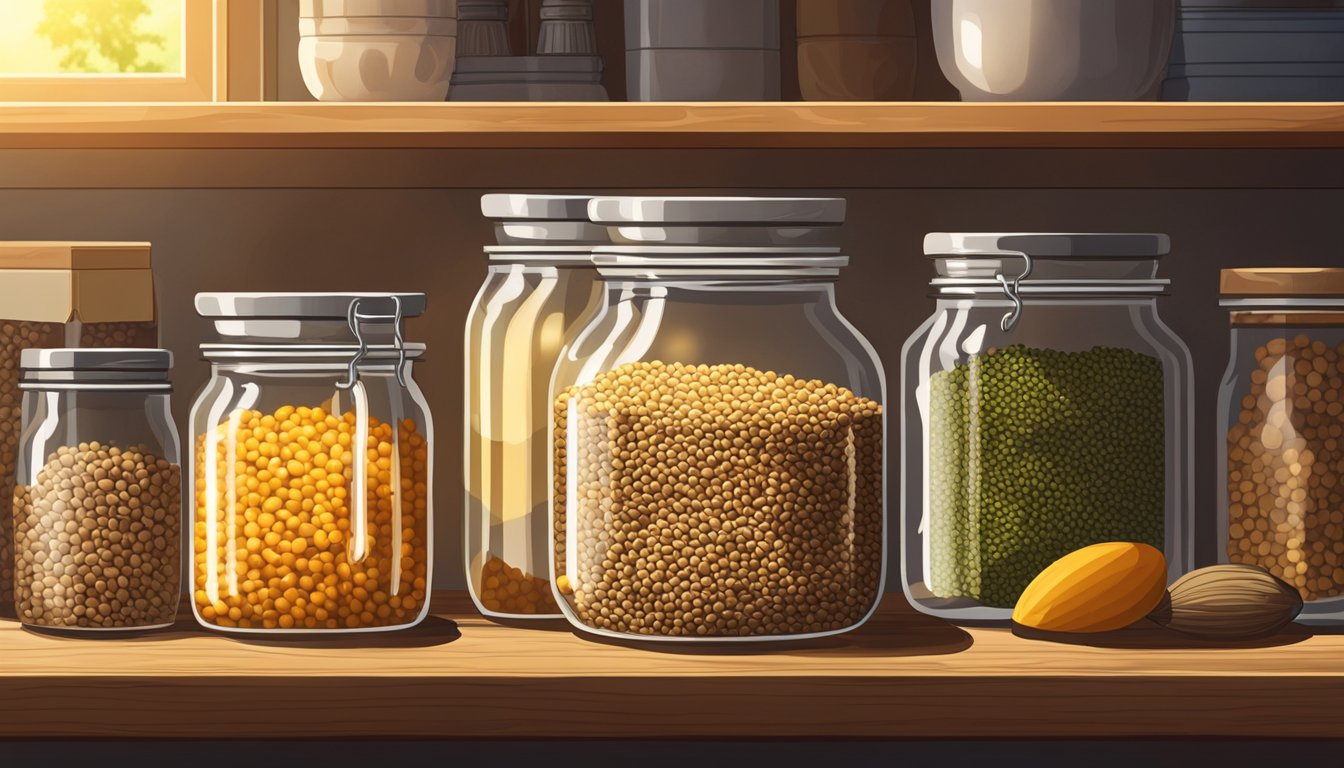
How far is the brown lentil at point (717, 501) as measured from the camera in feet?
3.01

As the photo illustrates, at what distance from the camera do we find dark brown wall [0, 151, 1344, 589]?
120 cm

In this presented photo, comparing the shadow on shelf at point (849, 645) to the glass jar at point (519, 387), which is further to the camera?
the glass jar at point (519, 387)

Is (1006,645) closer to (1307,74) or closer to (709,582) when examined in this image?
(709,582)

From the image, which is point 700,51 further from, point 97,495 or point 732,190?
point 97,495

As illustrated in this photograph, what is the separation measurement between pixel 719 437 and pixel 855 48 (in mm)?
325

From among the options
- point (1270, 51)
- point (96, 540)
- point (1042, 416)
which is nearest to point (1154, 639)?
point (1042, 416)

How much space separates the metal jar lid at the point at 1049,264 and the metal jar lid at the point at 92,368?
529mm

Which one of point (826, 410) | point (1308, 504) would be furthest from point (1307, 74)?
point (826, 410)

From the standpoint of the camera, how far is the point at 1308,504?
0.99 meters

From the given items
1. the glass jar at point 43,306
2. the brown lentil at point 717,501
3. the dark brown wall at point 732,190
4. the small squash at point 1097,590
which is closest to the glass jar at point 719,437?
the brown lentil at point 717,501

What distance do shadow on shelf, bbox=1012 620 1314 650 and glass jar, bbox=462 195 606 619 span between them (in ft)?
1.09

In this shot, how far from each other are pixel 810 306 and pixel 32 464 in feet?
1.71

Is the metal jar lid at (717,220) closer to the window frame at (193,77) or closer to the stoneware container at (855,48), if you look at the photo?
the stoneware container at (855,48)

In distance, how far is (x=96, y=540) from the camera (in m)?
0.95
